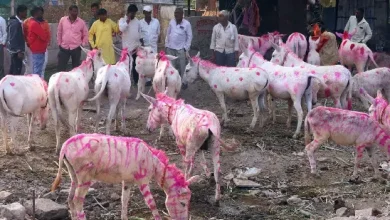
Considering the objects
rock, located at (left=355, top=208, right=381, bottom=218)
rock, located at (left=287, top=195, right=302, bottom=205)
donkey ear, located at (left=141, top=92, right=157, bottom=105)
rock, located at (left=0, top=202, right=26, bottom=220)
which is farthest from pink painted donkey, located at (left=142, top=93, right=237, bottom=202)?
rock, located at (left=0, top=202, right=26, bottom=220)

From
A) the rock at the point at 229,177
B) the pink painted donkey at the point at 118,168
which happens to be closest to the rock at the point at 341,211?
the rock at the point at 229,177

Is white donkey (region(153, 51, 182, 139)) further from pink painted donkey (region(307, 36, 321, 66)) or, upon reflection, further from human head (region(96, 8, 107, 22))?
pink painted donkey (region(307, 36, 321, 66))

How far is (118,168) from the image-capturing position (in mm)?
7480

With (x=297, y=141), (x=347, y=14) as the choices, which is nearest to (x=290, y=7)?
(x=347, y=14)

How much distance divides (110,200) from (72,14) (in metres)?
6.74

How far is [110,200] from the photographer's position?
861 centimetres

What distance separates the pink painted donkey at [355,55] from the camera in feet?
53.3

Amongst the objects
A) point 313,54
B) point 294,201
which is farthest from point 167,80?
point 313,54

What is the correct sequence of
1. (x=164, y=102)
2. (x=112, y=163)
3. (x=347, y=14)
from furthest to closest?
1. (x=347, y=14)
2. (x=164, y=102)
3. (x=112, y=163)

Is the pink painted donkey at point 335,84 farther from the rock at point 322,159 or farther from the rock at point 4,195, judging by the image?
the rock at point 4,195

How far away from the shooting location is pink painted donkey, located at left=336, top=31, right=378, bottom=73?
1625 cm

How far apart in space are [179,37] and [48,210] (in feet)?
27.1

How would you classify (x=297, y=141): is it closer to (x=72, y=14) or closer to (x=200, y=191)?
(x=200, y=191)

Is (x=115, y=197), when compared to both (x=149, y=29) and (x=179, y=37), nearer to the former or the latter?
(x=179, y=37)
